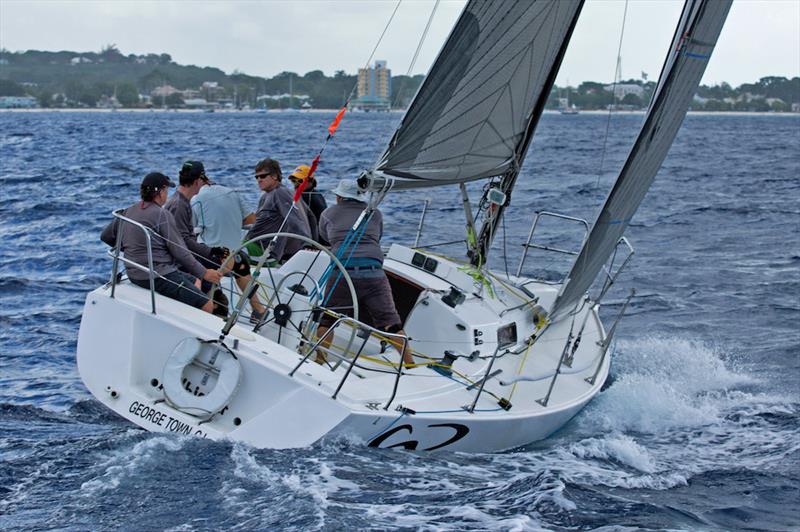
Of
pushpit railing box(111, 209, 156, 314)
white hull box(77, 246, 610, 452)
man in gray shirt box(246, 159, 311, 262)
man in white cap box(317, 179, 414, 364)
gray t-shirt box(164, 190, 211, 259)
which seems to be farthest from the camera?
man in gray shirt box(246, 159, 311, 262)

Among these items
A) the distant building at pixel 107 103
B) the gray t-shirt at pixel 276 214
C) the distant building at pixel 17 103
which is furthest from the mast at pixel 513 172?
the distant building at pixel 107 103

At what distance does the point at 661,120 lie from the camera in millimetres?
7488

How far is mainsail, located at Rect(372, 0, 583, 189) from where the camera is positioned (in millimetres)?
6828

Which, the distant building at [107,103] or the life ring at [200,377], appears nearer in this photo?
the life ring at [200,377]

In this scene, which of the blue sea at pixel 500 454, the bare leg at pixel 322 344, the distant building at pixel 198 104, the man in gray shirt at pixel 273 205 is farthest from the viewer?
the distant building at pixel 198 104

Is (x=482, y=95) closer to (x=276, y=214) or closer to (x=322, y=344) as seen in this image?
(x=276, y=214)

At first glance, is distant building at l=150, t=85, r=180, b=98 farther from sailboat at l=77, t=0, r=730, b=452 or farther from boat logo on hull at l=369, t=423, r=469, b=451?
boat logo on hull at l=369, t=423, r=469, b=451

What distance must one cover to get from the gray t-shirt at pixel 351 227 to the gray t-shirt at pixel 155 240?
94 centimetres

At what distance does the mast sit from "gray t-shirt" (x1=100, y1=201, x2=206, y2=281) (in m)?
2.68

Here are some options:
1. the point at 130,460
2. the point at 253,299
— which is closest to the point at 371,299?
the point at 253,299

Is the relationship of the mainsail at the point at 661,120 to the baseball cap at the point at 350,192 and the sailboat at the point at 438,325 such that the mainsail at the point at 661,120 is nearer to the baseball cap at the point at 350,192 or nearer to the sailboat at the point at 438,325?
the sailboat at the point at 438,325

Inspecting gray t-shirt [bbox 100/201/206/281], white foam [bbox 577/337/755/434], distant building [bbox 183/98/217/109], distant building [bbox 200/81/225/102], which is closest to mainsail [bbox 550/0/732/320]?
white foam [bbox 577/337/755/434]

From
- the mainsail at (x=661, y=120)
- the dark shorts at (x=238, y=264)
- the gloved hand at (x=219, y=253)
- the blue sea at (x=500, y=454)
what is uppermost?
the mainsail at (x=661, y=120)

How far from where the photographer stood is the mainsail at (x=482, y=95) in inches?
269
